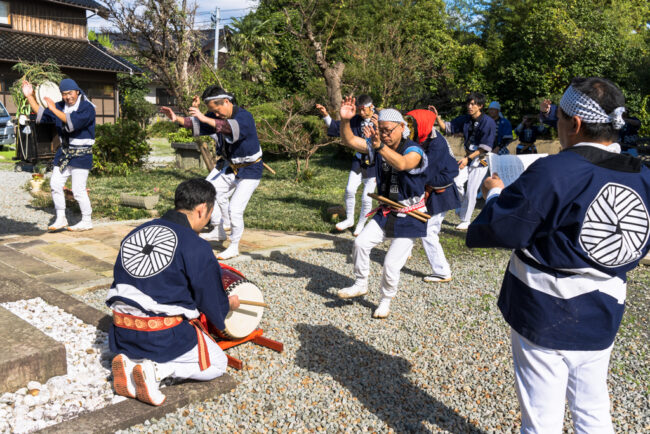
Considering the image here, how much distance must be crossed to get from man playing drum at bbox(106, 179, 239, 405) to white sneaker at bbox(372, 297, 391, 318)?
164cm

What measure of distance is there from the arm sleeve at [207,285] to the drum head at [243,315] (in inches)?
19.2

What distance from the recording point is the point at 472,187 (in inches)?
307

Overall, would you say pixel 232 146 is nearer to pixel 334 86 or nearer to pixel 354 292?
pixel 354 292

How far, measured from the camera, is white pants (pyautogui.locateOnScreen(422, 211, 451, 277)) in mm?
5164

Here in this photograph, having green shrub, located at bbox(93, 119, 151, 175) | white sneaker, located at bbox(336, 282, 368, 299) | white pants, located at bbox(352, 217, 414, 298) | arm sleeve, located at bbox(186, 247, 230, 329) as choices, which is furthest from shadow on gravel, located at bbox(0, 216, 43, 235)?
arm sleeve, located at bbox(186, 247, 230, 329)

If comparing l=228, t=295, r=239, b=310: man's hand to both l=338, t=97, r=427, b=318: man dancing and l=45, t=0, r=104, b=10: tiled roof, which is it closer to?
l=338, t=97, r=427, b=318: man dancing

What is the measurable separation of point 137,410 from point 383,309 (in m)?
2.15

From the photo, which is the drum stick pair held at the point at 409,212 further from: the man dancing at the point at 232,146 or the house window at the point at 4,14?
the house window at the point at 4,14

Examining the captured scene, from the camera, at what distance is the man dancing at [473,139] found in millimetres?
7277

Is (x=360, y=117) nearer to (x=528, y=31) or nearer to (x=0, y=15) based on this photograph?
(x=528, y=31)

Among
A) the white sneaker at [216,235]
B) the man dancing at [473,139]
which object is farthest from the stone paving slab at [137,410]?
the man dancing at [473,139]

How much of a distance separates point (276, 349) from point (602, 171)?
2452 mm

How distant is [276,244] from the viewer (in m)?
6.52

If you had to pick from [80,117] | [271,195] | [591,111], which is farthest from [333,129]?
[591,111]
